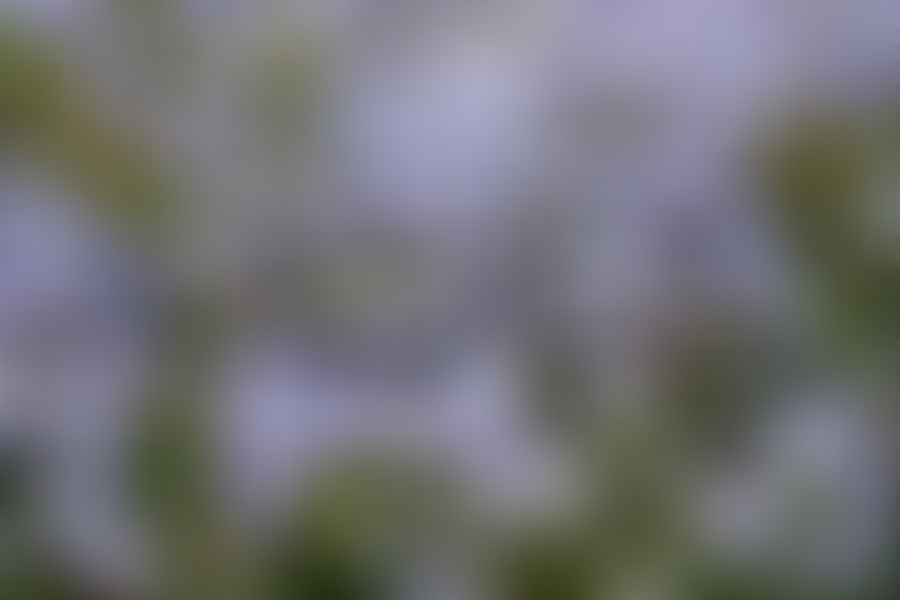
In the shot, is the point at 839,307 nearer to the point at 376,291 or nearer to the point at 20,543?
the point at 376,291

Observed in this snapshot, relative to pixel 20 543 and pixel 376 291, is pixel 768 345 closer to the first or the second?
pixel 376 291

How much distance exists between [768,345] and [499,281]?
0.09 metres

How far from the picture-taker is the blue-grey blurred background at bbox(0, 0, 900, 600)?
1.23 feet

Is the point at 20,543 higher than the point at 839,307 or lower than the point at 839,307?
lower

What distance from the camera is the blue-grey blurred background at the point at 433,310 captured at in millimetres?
375

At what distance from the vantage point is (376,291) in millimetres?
383

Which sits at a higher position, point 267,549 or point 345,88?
point 345,88

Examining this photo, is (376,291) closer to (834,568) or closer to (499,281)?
(499,281)

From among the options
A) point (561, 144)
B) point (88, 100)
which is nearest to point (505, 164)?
point (561, 144)

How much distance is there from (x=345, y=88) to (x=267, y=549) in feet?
0.49

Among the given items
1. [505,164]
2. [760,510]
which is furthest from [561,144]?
[760,510]

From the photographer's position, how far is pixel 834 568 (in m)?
0.38

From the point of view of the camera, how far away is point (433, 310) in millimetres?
383

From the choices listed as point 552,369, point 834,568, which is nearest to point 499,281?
point 552,369
